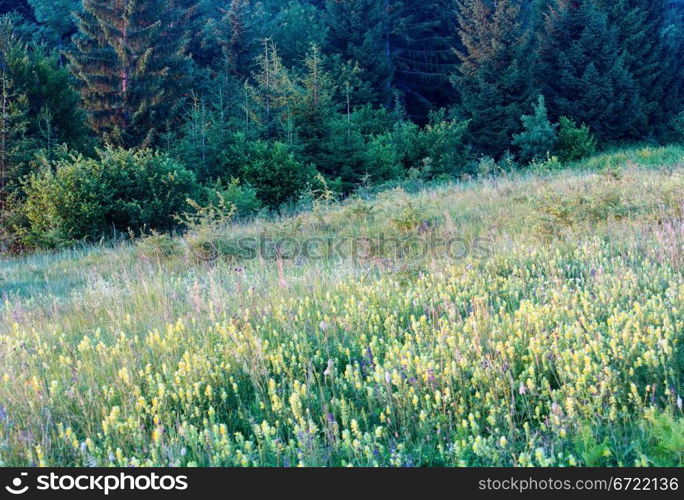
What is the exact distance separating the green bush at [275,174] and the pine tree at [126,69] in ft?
18.8

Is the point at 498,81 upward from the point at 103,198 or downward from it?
upward

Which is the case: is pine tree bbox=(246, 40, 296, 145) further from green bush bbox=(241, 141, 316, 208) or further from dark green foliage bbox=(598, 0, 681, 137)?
dark green foliage bbox=(598, 0, 681, 137)

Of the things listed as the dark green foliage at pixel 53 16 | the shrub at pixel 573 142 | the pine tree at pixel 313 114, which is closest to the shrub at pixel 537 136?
the shrub at pixel 573 142

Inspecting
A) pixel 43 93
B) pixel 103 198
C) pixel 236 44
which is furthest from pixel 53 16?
pixel 103 198

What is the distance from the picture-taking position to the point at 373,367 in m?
3.93

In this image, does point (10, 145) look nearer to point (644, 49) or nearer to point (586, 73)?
point (586, 73)

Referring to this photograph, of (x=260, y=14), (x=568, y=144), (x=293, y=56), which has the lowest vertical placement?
(x=568, y=144)

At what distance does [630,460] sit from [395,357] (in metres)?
1.47

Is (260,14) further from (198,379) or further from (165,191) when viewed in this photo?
(198,379)

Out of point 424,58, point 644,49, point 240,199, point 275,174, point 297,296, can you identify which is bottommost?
point 240,199

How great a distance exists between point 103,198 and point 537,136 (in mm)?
19855

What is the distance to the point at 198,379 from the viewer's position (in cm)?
394

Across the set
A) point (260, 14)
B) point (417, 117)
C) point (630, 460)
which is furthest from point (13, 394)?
point (260, 14)
